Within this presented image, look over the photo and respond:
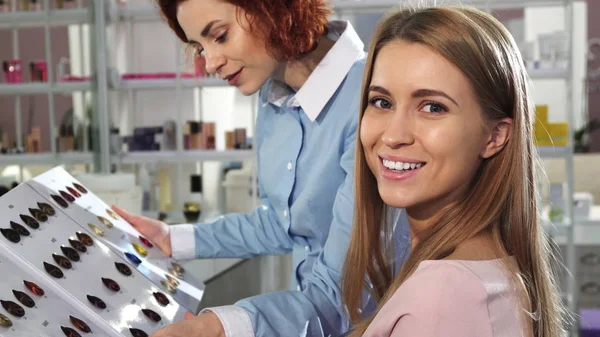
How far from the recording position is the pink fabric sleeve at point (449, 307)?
1.10 meters

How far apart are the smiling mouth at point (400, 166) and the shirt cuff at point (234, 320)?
0.34 m

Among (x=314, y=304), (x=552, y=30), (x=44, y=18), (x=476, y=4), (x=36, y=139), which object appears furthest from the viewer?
(x=552, y=30)

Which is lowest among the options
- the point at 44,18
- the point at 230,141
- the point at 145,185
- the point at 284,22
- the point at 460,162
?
the point at 145,185

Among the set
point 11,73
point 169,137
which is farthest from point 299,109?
point 169,137

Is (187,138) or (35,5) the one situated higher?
(35,5)

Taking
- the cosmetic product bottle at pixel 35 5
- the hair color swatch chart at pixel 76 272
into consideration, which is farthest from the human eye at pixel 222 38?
the cosmetic product bottle at pixel 35 5

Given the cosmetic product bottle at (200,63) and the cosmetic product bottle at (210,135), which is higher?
the cosmetic product bottle at (200,63)

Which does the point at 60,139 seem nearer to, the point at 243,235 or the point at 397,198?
the point at 243,235

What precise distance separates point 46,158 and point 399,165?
8.92 ft

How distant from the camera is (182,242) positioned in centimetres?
189

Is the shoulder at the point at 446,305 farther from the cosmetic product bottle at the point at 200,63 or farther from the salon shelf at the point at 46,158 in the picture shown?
the salon shelf at the point at 46,158

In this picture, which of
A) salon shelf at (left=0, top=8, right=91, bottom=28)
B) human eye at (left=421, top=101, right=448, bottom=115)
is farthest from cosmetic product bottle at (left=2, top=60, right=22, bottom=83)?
human eye at (left=421, top=101, right=448, bottom=115)

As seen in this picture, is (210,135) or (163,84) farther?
(210,135)

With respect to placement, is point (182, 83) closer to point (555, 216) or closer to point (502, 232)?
point (555, 216)
